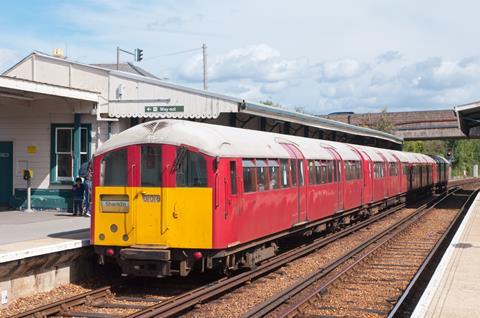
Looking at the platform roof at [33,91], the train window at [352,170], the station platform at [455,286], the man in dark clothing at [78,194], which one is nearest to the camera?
the station platform at [455,286]

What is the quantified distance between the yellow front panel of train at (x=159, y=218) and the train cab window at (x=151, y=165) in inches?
6.1

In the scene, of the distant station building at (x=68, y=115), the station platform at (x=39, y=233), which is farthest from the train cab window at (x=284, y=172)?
the distant station building at (x=68, y=115)

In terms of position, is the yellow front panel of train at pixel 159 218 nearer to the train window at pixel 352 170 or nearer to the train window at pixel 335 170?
the train window at pixel 335 170

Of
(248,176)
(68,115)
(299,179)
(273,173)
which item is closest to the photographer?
(248,176)

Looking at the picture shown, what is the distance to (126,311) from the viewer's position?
8883 mm

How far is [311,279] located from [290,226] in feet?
7.17

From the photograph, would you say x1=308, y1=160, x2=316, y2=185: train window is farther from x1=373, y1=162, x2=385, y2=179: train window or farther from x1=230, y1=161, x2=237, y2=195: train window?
x1=373, y1=162, x2=385, y2=179: train window

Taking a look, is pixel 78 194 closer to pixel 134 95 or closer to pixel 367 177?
pixel 134 95

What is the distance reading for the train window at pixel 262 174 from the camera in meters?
11.2

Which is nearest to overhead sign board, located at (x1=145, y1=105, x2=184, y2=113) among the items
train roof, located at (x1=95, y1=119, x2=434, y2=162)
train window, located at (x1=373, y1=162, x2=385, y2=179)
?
train roof, located at (x1=95, y1=119, x2=434, y2=162)

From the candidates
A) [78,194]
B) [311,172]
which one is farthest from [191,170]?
[78,194]

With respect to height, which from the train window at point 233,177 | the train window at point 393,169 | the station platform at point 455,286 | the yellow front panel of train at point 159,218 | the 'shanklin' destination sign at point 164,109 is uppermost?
the 'shanklin' destination sign at point 164,109

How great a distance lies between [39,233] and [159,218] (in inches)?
154

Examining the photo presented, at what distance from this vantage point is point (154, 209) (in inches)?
380
